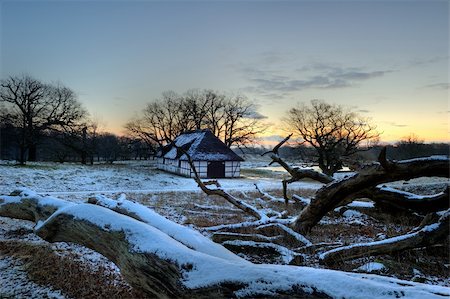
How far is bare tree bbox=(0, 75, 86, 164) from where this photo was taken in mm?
35031

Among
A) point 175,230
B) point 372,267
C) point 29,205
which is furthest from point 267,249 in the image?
point 29,205

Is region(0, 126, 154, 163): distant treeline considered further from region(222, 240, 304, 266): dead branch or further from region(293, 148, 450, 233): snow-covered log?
region(293, 148, 450, 233): snow-covered log

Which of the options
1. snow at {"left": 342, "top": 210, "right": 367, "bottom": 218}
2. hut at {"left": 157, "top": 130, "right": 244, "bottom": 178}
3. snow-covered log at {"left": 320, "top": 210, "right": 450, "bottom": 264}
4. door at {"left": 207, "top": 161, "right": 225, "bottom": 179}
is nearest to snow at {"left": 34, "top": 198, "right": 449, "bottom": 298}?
snow-covered log at {"left": 320, "top": 210, "right": 450, "bottom": 264}

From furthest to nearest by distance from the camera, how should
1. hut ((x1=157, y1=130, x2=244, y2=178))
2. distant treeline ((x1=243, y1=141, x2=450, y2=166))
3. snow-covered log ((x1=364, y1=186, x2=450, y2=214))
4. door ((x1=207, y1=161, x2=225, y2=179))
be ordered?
door ((x1=207, y1=161, x2=225, y2=179)) → hut ((x1=157, y1=130, x2=244, y2=178)) → distant treeline ((x1=243, y1=141, x2=450, y2=166)) → snow-covered log ((x1=364, y1=186, x2=450, y2=214))

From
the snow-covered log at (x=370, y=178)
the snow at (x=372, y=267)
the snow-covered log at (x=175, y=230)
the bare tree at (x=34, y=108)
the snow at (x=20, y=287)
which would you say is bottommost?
the snow at (x=20, y=287)

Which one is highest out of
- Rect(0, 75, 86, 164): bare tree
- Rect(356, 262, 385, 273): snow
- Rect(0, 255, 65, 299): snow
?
Rect(0, 75, 86, 164): bare tree

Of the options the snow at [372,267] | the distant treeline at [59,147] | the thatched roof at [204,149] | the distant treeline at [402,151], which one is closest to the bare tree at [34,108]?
the distant treeline at [59,147]

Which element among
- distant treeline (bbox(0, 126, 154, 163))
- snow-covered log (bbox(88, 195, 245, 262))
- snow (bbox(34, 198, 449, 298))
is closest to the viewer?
snow (bbox(34, 198, 449, 298))

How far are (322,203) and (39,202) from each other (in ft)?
20.5

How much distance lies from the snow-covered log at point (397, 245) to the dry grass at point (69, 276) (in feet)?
10.9

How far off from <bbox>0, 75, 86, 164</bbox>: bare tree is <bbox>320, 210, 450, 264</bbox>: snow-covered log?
36983 millimetres

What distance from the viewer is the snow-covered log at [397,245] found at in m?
5.12

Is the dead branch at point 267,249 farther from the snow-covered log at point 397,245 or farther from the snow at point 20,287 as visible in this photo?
the snow at point 20,287

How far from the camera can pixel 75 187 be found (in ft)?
61.3
